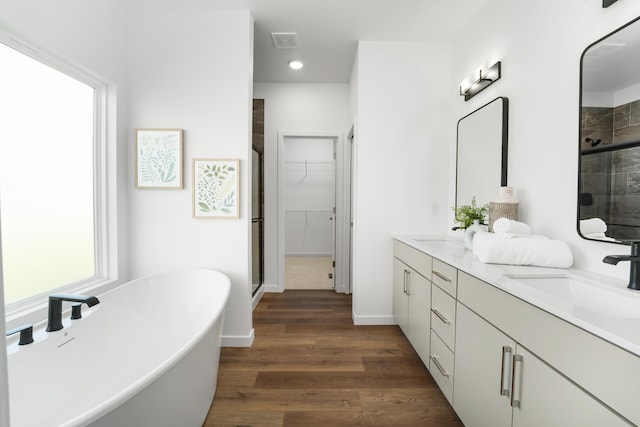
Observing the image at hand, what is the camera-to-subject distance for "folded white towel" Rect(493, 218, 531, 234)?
1.69 meters

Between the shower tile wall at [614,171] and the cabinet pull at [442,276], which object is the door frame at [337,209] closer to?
the cabinet pull at [442,276]

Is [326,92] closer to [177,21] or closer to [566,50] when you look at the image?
[177,21]

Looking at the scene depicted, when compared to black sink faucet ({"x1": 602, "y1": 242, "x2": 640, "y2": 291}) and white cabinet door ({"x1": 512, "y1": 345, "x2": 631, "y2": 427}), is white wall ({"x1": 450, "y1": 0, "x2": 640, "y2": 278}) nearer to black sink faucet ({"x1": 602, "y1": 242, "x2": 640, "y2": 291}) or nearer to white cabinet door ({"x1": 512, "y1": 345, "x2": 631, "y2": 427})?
black sink faucet ({"x1": 602, "y1": 242, "x2": 640, "y2": 291})

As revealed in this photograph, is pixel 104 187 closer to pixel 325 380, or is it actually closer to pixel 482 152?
pixel 325 380

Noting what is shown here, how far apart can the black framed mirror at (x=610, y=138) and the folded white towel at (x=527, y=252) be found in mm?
128

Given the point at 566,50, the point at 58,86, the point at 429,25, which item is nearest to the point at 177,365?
the point at 58,86

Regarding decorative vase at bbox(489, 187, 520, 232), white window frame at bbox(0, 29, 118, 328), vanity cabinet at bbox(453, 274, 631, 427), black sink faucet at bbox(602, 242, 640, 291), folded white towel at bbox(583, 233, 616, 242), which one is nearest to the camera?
vanity cabinet at bbox(453, 274, 631, 427)

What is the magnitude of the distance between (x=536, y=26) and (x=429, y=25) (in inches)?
41.2

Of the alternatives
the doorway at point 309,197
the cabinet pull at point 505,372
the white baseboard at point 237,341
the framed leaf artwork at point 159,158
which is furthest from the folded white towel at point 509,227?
the doorway at point 309,197

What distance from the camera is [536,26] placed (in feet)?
5.81

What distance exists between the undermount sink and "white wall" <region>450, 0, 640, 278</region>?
7.4 inches

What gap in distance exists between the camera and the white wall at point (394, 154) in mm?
2855

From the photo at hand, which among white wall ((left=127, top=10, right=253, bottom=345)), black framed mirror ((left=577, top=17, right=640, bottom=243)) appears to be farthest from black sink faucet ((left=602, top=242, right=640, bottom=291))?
white wall ((left=127, top=10, right=253, bottom=345))

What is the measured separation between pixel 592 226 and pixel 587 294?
0.35 meters
